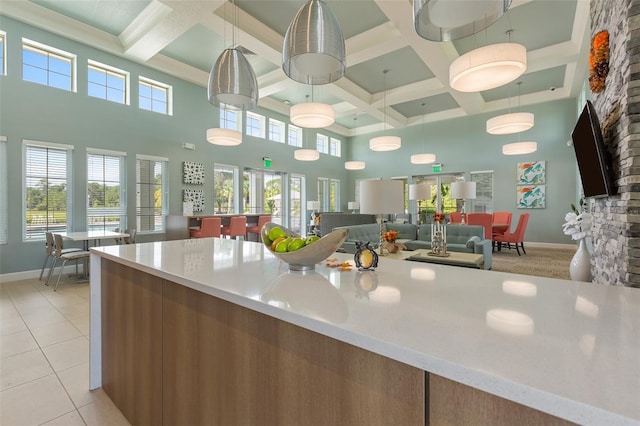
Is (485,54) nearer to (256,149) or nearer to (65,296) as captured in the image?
(65,296)

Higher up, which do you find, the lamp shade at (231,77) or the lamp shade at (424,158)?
the lamp shade at (424,158)

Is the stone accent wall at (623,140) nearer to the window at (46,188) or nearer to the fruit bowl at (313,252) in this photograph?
the fruit bowl at (313,252)

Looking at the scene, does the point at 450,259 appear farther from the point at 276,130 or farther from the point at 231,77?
the point at 276,130

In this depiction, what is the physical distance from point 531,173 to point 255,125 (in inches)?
315

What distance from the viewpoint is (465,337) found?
2.25 feet

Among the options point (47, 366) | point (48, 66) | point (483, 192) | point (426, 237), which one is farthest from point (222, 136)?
point (483, 192)

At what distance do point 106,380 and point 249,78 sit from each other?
7.61ft

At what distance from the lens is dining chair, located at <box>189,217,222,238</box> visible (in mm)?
6227

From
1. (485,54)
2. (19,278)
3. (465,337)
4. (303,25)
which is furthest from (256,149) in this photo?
(465,337)

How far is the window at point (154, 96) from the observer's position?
252 inches

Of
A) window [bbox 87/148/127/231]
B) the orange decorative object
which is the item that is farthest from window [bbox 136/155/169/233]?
the orange decorative object

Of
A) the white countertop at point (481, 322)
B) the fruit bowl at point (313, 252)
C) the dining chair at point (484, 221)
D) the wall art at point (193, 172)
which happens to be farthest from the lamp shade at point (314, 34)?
the dining chair at point (484, 221)

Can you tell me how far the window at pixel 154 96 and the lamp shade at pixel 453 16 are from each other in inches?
261

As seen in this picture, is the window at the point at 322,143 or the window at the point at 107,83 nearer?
the window at the point at 107,83
